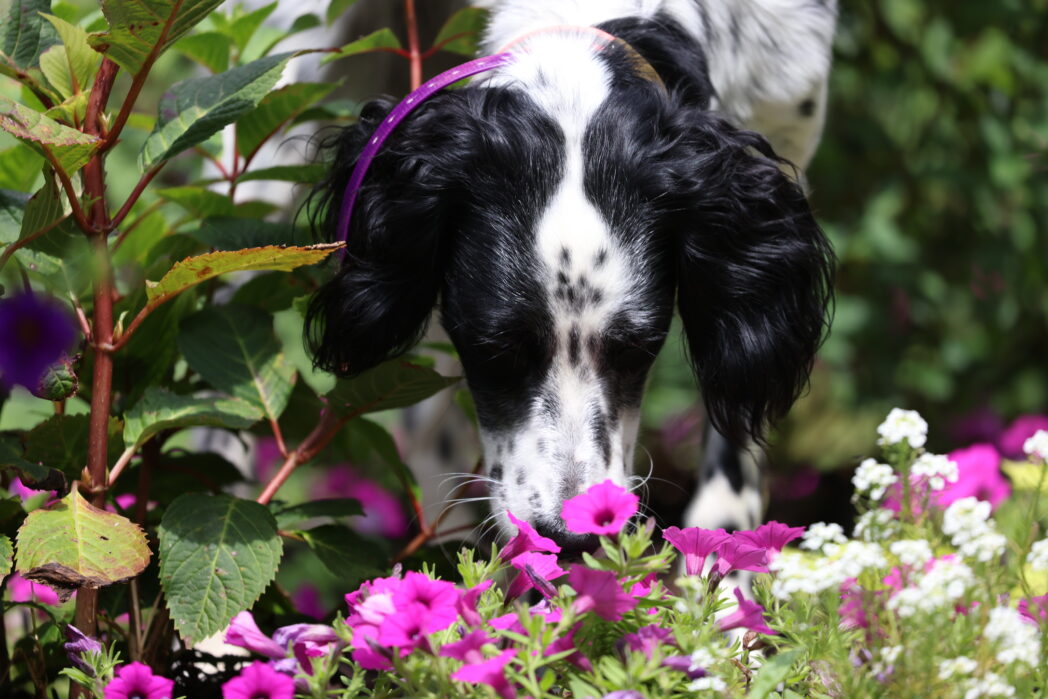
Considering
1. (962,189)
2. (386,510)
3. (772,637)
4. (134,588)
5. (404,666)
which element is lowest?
(386,510)

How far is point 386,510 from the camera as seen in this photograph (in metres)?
3.31

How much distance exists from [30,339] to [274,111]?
0.58 m

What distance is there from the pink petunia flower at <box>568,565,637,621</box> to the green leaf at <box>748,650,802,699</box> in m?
0.12

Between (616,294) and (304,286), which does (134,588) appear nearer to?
(304,286)

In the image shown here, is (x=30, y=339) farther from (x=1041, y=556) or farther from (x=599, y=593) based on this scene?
(x=1041, y=556)

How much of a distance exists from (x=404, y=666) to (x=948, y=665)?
43 cm

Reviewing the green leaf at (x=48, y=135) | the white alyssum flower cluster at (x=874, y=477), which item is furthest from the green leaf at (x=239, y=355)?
the white alyssum flower cluster at (x=874, y=477)

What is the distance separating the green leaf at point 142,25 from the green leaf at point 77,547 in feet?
1.53

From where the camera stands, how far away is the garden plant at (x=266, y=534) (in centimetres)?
105

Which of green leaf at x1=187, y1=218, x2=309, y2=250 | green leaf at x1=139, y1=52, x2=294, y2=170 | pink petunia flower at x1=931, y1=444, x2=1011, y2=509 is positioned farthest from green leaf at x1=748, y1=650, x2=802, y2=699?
A: pink petunia flower at x1=931, y1=444, x2=1011, y2=509

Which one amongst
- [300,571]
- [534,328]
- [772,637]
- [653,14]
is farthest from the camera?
[300,571]

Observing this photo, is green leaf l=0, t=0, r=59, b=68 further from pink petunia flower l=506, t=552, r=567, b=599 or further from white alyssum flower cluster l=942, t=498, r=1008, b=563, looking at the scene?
white alyssum flower cluster l=942, t=498, r=1008, b=563

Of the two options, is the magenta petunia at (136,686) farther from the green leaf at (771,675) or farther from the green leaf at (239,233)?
the green leaf at (239,233)

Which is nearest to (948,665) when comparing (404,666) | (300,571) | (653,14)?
(404,666)
